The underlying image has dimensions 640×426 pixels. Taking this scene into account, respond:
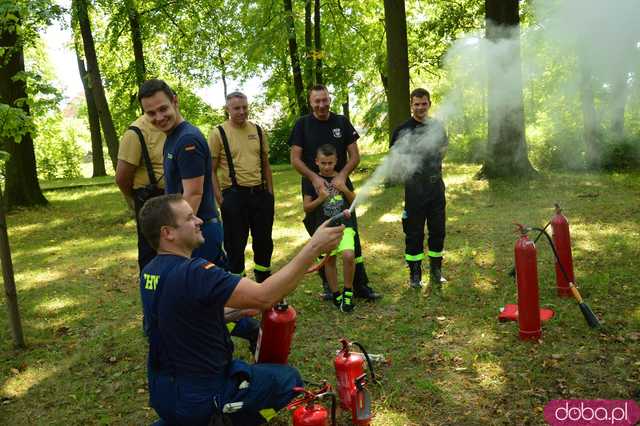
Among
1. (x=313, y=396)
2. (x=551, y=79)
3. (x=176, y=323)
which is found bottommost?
(x=313, y=396)

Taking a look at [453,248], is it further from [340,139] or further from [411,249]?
[340,139]

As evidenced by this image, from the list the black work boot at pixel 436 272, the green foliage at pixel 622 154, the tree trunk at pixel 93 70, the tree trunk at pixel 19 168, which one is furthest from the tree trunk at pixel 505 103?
the tree trunk at pixel 19 168

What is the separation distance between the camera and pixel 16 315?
17.4 ft

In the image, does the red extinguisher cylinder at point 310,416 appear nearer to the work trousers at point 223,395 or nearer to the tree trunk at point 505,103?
the work trousers at point 223,395

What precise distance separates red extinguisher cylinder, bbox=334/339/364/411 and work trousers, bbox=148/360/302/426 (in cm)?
59

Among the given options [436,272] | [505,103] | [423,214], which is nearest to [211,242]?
[423,214]

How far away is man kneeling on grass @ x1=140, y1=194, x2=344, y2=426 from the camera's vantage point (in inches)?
108

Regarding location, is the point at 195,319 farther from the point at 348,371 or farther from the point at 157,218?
the point at 348,371

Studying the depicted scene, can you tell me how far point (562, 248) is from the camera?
5.55m

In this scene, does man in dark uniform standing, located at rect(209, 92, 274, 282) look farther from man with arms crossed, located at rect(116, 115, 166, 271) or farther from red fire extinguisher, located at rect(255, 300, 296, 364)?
red fire extinguisher, located at rect(255, 300, 296, 364)

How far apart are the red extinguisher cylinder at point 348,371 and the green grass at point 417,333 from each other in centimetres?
27

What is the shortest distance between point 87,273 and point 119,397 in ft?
14.1

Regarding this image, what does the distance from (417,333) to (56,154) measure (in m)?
32.1

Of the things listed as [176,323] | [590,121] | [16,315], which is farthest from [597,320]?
[590,121]
